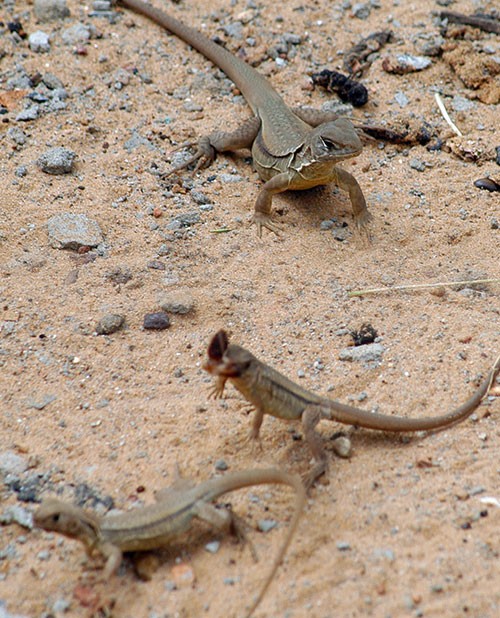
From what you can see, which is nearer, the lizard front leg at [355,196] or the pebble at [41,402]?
the pebble at [41,402]

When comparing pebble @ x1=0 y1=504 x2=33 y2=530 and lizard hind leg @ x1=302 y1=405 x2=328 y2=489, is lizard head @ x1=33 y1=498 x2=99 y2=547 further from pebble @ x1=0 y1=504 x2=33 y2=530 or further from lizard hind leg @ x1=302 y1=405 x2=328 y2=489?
lizard hind leg @ x1=302 y1=405 x2=328 y2=489

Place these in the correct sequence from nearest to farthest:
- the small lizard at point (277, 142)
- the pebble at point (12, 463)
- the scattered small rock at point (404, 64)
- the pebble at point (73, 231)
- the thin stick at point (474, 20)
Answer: the pebble at point (12, 463) < the pebble at point (73, 231) < the small lizard at point (277, 142) < the scattered small rock at point (404, 64) < the thin stick at point (474, 20)

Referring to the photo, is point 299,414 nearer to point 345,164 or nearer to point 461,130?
point 345,164

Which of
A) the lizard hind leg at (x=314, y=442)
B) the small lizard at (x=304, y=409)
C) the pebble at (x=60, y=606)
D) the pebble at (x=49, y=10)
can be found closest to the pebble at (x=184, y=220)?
the small lizard at (x=304, y=409)

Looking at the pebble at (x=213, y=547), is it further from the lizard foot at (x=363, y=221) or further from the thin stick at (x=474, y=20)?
the thin stick at (x=474, y=20)

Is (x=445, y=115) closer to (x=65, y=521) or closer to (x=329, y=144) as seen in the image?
(x=329, y=144)

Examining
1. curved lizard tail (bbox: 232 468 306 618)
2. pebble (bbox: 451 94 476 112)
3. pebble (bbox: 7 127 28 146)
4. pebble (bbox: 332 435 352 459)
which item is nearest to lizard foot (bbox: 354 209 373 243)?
pebble (bbox: 451 94 476 112)

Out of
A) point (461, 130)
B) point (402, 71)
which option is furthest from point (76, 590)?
point (402, 71)
